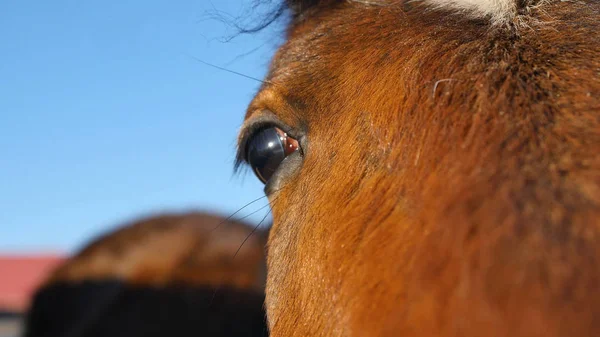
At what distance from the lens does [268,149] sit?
7.06ft

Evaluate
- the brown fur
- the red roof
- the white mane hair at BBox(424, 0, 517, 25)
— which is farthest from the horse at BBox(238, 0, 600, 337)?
the red roof

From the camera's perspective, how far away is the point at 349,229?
155 centimetres

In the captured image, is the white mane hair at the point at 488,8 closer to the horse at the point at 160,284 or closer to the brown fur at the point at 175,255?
the horse at the point at 160,284

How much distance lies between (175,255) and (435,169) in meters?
4.07

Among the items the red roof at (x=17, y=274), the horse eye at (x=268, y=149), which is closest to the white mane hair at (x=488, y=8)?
the horse eye at (x=268, y=149)

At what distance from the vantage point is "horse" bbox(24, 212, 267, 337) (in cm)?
428

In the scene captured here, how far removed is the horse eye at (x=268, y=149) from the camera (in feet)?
6.91

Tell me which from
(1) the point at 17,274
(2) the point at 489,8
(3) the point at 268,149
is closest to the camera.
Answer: (2) the point at 489,8

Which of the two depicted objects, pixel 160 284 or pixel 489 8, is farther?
pixel 160 284

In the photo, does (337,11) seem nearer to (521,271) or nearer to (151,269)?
(521,271)

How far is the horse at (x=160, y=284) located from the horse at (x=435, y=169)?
5.84ft

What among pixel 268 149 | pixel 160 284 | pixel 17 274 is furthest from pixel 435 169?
pixel 17 274

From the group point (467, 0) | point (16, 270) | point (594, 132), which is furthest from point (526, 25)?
point (16, 270)

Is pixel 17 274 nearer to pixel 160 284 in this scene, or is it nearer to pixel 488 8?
pixel 160 284
